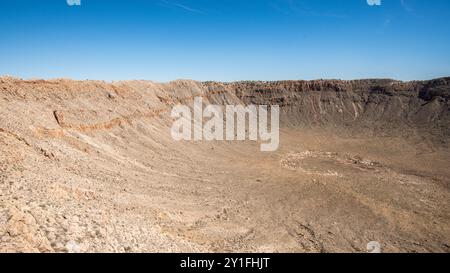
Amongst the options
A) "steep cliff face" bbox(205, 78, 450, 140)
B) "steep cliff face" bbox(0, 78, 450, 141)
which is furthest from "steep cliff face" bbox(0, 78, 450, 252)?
"steep cliff face" bbox(205, 78, 450, 140)

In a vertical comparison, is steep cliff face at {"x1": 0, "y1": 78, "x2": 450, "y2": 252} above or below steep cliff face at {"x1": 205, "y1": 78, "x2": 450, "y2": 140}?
below

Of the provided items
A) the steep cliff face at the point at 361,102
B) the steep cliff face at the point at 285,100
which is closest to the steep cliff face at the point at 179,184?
the steep cliff face at the point at 285,100

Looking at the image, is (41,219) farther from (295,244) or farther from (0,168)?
(295,244)

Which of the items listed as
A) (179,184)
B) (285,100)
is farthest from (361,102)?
(179,184)

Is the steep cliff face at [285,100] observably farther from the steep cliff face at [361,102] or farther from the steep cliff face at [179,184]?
the steep cliff face at [179,184]

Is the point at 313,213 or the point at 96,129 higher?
the point at 96,129

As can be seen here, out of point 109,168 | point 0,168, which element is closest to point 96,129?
point 109,168

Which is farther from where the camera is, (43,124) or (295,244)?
(43,124)

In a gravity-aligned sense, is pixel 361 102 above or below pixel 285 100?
below

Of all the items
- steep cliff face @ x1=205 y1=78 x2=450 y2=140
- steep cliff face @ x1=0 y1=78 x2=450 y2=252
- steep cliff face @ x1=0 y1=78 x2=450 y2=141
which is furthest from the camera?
steep cliff face @ x1=205 y1=78 x2=450 y2=140

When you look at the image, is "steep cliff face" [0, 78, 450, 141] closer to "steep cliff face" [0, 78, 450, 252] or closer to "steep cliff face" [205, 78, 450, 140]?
"steep cliff face" [205, 78, 450, 140]

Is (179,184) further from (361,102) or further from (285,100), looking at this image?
(361,102)
